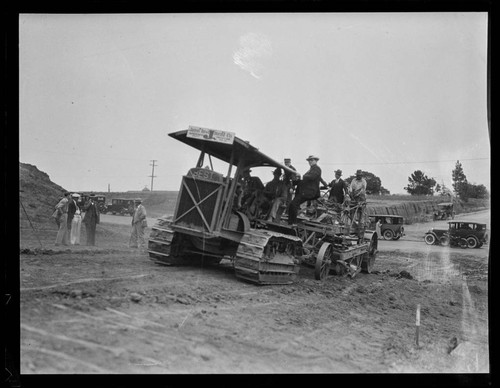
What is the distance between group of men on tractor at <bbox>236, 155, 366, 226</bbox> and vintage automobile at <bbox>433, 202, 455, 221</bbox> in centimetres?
126

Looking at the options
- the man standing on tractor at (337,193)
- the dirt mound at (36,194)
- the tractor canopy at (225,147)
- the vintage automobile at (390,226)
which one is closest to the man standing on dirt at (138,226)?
the dirt mound at (36,194)

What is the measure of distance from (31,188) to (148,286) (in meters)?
2.14

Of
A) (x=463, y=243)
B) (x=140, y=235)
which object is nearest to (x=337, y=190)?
(x=463, y=243)

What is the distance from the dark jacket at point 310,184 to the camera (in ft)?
22.9

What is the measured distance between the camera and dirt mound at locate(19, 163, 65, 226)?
5.56m

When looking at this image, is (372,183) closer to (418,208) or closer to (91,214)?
(418,208)

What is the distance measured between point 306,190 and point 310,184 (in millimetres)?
192

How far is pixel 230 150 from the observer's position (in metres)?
6.59

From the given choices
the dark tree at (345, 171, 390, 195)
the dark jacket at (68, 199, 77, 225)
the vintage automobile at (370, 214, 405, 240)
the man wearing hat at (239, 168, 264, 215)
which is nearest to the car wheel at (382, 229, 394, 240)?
the vintage automobile at (370, 214, 405, 240)

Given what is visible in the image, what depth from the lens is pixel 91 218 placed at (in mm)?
6664
